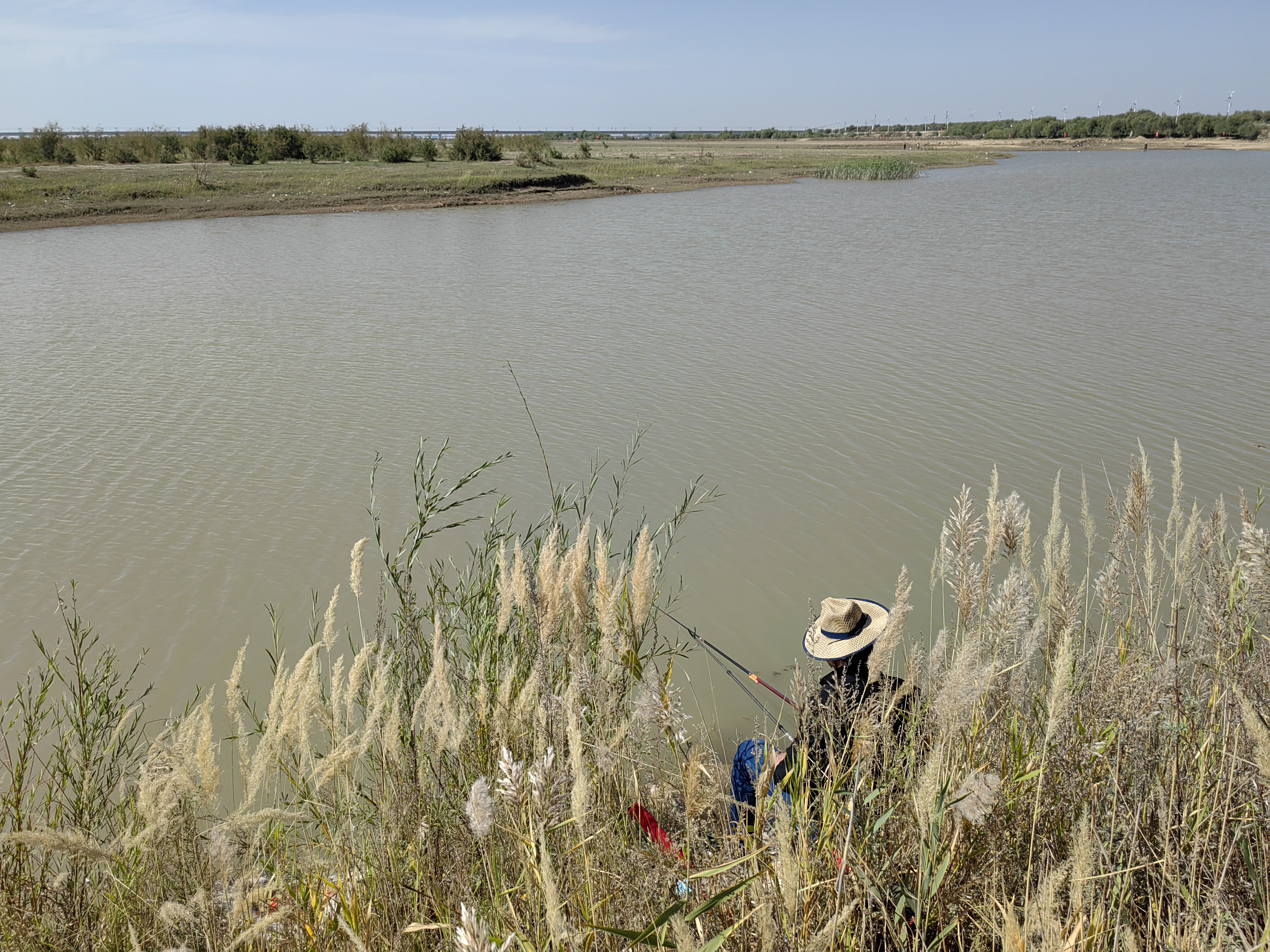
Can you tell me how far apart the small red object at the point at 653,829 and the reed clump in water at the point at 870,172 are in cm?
4038

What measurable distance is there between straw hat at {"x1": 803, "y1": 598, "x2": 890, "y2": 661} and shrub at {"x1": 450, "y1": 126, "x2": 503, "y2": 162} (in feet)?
137

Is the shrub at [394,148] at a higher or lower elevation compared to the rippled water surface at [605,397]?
higher

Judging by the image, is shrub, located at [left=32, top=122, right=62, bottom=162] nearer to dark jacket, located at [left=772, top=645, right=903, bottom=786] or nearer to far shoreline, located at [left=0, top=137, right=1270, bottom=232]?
far shoreline, located at [left=0, top=137, right=1270, bottom=232]

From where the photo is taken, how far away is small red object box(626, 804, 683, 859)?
1.76 metres

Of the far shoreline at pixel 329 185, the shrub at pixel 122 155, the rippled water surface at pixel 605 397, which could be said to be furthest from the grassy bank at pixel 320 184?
the rippled water surface at pixel 605 397

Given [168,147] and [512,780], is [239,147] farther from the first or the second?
[512,780]

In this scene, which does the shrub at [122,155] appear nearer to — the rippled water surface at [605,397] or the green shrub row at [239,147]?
the green shrub row at [239,147]

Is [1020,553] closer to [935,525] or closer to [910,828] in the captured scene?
[910,828]

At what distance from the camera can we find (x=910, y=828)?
180 cm

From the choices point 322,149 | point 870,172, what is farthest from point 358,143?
point 870,172

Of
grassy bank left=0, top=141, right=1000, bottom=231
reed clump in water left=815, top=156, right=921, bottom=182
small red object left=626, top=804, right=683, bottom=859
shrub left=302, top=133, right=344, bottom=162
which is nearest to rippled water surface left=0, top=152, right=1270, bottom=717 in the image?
small red object left=626, top=804, right=683, bottom=859

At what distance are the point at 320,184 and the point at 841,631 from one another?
30.5 meters

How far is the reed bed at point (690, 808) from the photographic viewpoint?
Answer: 1531mm

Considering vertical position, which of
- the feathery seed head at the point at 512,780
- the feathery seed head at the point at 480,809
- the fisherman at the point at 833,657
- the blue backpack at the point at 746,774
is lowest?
the blue backpack at the point at 746,774
